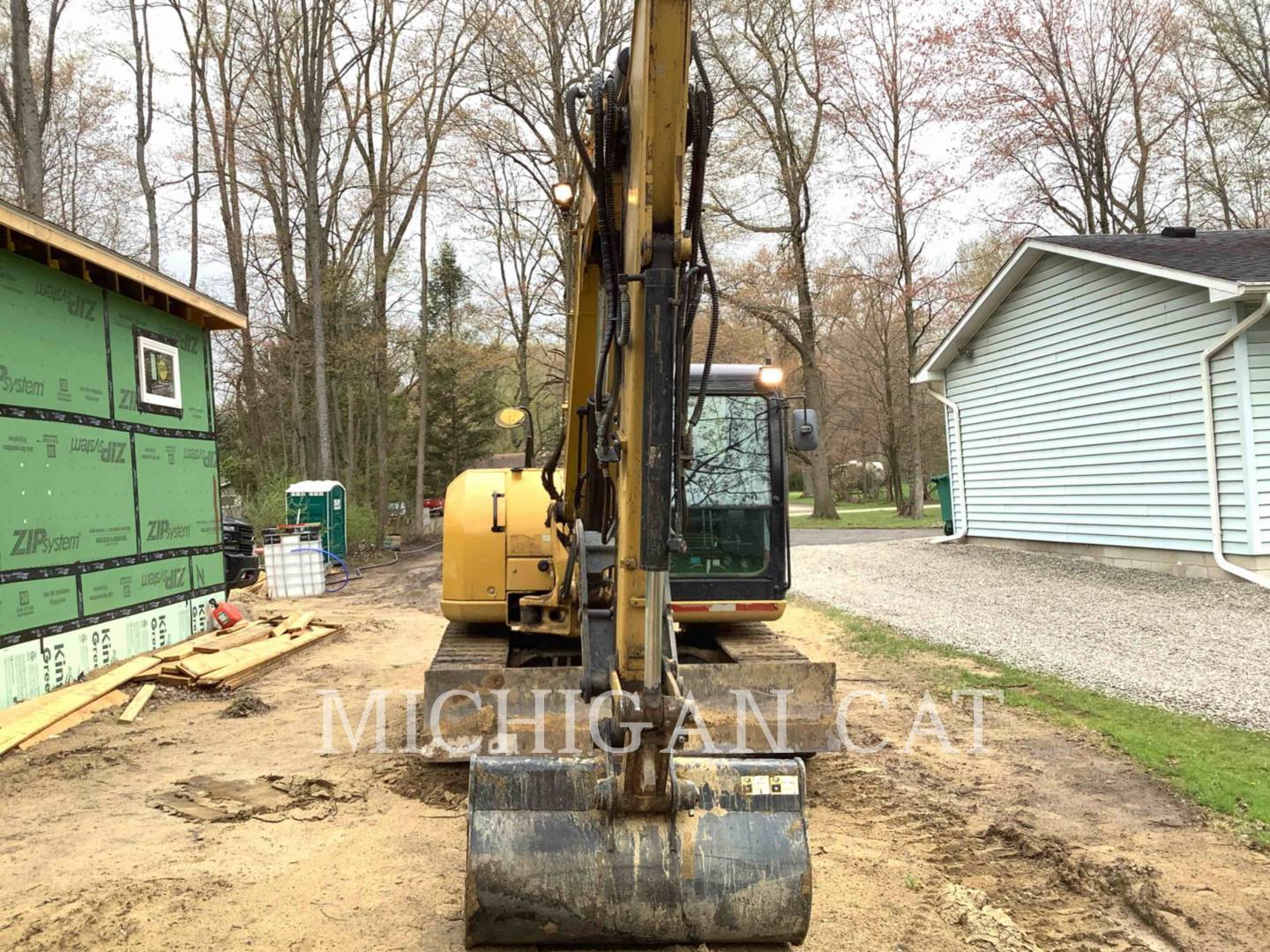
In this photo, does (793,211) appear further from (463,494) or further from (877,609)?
(463,494)

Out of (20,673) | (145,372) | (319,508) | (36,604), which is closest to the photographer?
(20,673)

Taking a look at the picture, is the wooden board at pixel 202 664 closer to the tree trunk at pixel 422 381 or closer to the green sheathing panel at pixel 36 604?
the green sheathing panel at pixel 36 604

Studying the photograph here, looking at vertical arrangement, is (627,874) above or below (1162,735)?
above

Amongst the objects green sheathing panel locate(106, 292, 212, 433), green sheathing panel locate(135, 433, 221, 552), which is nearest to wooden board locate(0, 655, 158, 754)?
green sheathing panel locate(135, 433, 221, 552)

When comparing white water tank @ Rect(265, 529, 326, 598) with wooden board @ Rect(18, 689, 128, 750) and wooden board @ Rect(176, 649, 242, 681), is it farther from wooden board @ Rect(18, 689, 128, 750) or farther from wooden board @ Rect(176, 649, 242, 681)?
wooden board @ Rect(18, 689, 128, 750)

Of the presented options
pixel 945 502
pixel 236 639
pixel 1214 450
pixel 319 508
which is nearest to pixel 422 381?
pixel 319 508

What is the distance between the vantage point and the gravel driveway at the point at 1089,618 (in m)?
6.89

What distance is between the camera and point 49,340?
786 cm

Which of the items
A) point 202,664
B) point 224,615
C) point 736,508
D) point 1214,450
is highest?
point 1214,450

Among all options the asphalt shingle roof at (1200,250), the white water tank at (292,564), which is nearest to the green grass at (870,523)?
the asphalt shingle roof at (1200,250)

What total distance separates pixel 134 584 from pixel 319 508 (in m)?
8.38

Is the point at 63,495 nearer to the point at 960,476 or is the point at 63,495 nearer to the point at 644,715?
the point at 644,715

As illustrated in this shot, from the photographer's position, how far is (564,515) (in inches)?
197

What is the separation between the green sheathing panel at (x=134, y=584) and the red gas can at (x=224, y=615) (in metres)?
0.49
